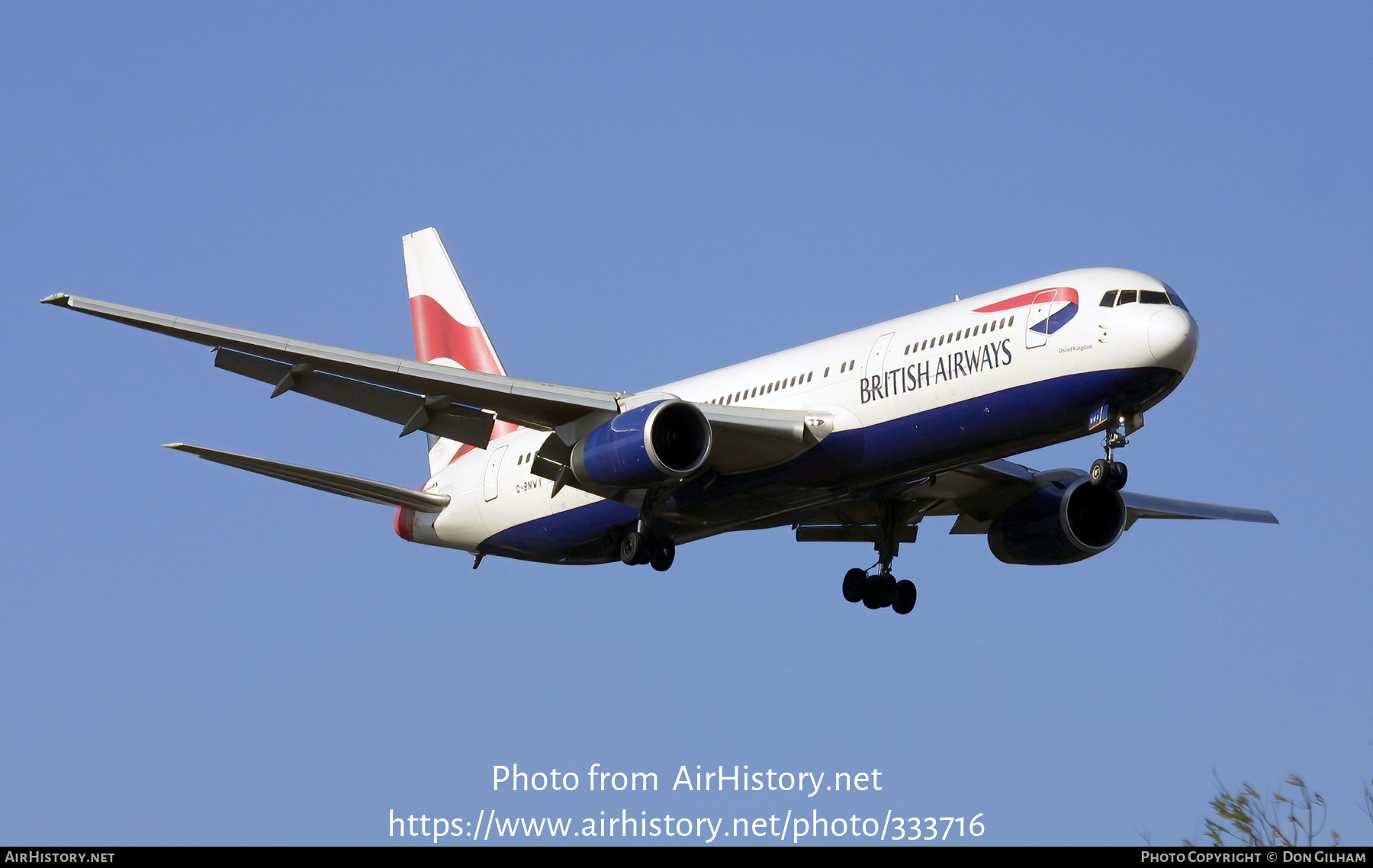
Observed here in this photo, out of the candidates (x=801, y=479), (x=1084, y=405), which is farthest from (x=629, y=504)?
(x=1084, y=405)

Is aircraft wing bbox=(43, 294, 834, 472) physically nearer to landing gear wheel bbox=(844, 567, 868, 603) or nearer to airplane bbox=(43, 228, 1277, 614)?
airplane bbox=(43, 228, 1277, 614)

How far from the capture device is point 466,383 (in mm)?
29938

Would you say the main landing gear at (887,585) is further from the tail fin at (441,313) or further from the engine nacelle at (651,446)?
the tail fin at (441,313)

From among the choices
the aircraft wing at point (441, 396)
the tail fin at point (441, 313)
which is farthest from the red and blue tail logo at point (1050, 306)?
the tail fin at point (441, 313)

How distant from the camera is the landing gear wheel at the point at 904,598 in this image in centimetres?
3534

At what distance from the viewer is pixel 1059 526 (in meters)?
34.3

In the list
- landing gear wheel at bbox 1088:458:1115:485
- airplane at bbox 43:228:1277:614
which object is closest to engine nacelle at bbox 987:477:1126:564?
airplane at bbox 43:228:1277:614

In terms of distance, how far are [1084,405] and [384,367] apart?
11941mm

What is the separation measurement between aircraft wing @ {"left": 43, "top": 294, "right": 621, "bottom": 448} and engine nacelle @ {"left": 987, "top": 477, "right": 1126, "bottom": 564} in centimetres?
949

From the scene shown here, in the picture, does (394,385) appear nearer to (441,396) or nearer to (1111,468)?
(441,396)

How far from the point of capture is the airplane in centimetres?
2734

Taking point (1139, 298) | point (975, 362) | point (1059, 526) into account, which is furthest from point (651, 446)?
point (1059, 526)

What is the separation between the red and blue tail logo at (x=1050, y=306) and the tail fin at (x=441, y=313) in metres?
16.1

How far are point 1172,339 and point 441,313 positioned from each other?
2118cm
